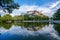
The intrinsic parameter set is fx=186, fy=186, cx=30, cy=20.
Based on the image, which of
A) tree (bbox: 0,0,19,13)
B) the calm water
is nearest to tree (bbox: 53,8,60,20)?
the calm water

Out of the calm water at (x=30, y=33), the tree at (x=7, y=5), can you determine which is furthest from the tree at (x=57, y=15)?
the tree at (x=7, y=5)

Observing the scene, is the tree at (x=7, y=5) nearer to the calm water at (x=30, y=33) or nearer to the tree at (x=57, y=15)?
the calm water at (x=30, y=33)

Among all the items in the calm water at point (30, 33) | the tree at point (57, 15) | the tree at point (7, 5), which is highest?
the tree at point (7, 5)

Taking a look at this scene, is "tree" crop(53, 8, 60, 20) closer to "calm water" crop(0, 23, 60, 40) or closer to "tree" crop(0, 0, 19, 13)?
"calm water" crop(0, 23, 60, 40)

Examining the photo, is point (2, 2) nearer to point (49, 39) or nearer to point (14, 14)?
point (49, 39)

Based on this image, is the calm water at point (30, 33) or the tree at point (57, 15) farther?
the tree at point (57, 15)

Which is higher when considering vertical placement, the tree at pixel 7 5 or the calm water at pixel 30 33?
the tree at pixel 7 5

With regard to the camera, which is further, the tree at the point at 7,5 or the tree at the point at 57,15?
the tree at the point at 57,15

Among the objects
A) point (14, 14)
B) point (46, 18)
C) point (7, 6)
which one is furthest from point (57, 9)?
point (7, 6)

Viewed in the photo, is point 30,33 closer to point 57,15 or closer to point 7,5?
point 7,5

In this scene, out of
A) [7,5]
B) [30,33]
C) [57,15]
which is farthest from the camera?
[57,15]

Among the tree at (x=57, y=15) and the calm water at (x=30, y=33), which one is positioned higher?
the tree at (x=57, y=15)

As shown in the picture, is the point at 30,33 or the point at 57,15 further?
the point at 57,15

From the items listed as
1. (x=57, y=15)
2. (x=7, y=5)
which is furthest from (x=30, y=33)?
(x=57, y=15)
